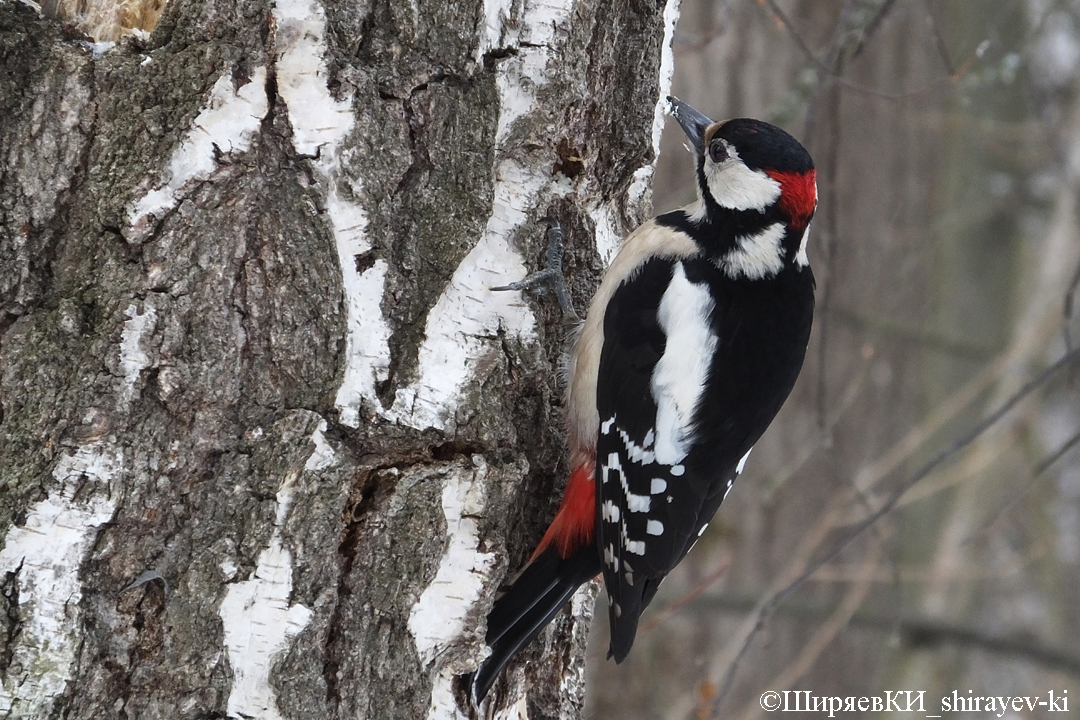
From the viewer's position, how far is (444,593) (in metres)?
1.66

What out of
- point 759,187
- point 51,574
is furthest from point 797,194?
point 51,574

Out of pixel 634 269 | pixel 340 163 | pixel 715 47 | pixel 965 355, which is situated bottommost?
pixel 340 163

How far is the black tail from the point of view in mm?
1821

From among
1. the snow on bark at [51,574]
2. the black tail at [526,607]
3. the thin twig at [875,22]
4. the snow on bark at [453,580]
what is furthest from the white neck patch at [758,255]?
the snow on bark at [51,574]

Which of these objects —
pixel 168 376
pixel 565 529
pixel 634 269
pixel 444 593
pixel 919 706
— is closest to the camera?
pixel 168 376

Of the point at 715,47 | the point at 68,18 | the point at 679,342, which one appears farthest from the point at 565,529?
the point at 715,47

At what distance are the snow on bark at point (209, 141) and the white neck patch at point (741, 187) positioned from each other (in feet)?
4.16

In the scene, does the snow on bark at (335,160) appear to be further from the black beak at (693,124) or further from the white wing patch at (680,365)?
the black beak at (693,124)

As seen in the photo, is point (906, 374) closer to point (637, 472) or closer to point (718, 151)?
point (718, 151)

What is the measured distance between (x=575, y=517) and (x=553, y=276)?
457 millimetres

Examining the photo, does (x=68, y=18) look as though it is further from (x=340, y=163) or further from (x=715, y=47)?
(x=715, y=47)

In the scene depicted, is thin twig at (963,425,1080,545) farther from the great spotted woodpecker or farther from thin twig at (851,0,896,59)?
thin twig at (851,0,896,59)

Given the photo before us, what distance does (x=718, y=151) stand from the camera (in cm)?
252

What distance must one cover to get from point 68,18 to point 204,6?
0.21 meters
